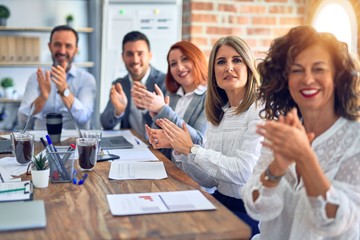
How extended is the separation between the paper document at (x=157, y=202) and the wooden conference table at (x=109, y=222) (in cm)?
2

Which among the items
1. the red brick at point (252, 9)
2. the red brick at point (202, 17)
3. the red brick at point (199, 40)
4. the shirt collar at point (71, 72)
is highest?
the red brick at point (252, 9)

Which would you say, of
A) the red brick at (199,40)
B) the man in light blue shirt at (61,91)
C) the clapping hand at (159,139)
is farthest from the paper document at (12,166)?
the red brick at (199,40)

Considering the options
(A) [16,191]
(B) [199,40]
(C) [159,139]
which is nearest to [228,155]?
(C) [159,139]

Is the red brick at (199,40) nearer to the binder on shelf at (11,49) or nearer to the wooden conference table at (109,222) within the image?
the binder on shelf at (11,49)

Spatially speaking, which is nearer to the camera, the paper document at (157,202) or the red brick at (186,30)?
the paper document at (157,202)

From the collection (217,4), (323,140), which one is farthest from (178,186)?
(217,4)

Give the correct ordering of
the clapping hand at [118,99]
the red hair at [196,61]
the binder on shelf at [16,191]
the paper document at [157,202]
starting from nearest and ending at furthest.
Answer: the paper document at [157,202] < the binder on shelf at [16,191] < the red hair at [196,61] < the clapping hand at [118,99]

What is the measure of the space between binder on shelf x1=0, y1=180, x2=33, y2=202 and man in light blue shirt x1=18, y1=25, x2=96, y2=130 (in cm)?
151

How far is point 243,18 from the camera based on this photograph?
333cm

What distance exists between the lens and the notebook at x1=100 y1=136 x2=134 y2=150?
216cm

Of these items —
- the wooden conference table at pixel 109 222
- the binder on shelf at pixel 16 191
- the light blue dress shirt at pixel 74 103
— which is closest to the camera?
the wooden conference table at pixel 109 222

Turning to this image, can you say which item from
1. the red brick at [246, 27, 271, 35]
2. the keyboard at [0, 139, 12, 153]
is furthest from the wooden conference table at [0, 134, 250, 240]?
the red brick at [246, 27, 271, 35]

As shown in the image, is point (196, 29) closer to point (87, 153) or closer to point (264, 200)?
point (87, 153)

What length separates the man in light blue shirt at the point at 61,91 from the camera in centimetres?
292
